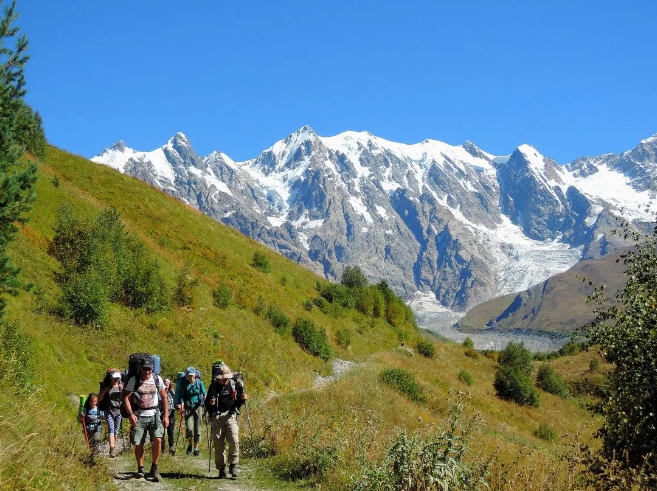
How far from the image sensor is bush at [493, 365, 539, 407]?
123ft

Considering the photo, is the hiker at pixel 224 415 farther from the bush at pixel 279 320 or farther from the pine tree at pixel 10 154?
the bush at pixel 279 320

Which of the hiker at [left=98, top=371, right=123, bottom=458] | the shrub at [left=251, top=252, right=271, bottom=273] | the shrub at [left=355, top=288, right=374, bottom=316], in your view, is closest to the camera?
the hiker at [left=98, top=371, right=123, bottom=458]

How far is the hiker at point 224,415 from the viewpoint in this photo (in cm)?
1052

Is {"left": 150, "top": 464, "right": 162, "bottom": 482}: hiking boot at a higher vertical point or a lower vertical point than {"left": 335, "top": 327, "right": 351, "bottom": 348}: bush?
lower

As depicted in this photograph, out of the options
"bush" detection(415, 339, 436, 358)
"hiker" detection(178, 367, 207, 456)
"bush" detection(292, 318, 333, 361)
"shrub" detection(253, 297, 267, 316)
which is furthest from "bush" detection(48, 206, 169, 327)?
"bush" detection(415, 339, 436, 358)

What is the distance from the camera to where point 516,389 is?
37656 mm

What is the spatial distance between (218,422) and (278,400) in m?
10.2

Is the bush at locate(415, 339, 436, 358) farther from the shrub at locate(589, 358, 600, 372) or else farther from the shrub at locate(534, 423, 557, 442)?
the shrub at locate(589, 358, 600, 372)

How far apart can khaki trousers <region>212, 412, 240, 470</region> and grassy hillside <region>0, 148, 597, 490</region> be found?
2.88ft

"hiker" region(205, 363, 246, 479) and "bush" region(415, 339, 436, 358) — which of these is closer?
"hiker" region(205, 363, 246, 479)

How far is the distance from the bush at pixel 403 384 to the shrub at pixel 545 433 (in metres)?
9.19

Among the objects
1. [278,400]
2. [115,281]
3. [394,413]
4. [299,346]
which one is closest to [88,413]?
[278,400]

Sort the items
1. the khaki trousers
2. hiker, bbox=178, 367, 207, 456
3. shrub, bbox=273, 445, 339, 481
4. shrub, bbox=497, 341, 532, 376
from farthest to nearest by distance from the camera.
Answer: shrub, bbox=497, 341, 532, 376 < hiker, bbox=178, 367, 207, 456 < the khaki trousers < shrub, bbox=273, 445, 339, 481

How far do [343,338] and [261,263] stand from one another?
10.2m
